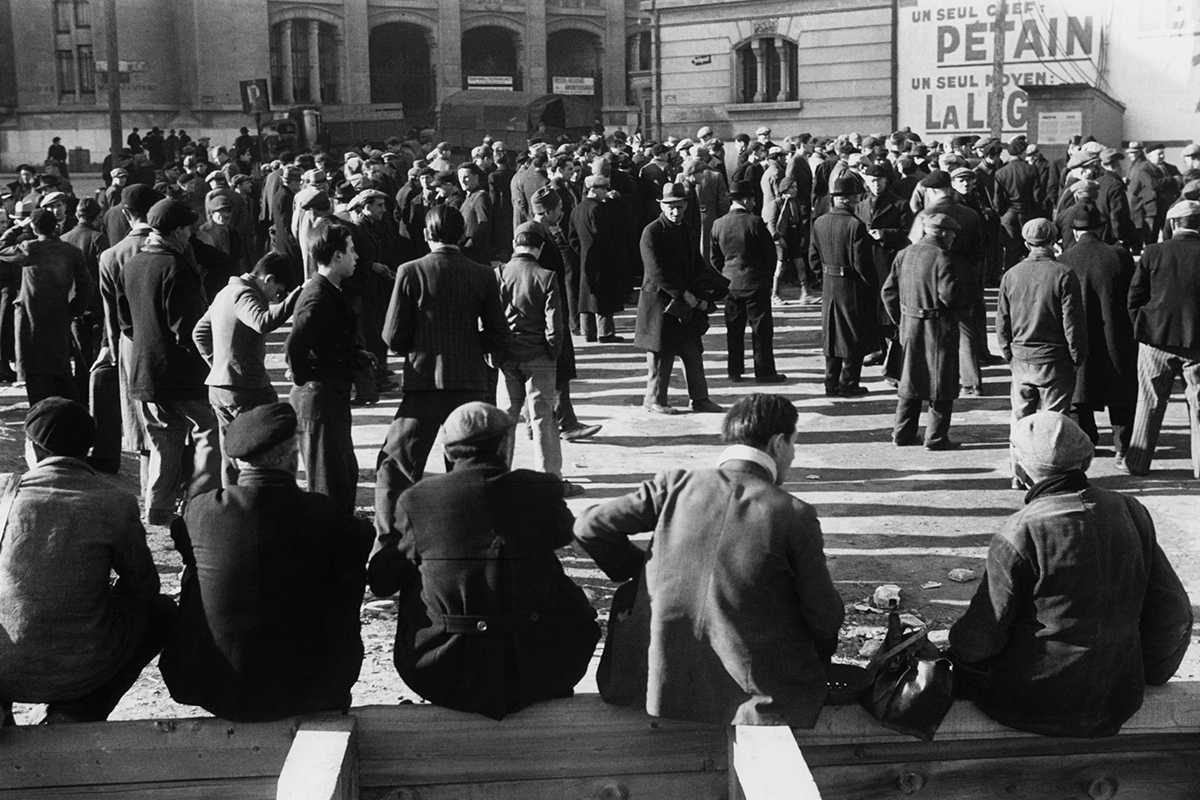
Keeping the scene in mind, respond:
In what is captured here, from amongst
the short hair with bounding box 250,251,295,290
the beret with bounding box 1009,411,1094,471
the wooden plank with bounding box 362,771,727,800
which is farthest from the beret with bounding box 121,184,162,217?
the beret with bounding box 1009,411,1094,471

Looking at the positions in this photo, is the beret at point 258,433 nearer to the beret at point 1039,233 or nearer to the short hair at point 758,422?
the short hair at point 758,422

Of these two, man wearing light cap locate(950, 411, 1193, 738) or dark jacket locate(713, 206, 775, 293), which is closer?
man wearing light cap locate(950, 411, 1193, 738)

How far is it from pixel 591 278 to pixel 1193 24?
20018 millimetres

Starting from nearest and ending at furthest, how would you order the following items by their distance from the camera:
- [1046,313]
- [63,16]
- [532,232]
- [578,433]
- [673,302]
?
1. [1046,313]
2. [532,232]
3. [578,433]
4. [673,302]
5. [63,16]

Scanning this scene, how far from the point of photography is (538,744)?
4.75 metres

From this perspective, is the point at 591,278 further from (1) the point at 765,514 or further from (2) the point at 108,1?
(2) the point at 108,1

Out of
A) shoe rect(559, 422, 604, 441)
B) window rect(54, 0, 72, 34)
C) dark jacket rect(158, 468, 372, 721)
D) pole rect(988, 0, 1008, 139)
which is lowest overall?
shoe rect(559, 422, 604, 441)

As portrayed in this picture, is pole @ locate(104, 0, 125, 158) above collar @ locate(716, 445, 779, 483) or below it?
above

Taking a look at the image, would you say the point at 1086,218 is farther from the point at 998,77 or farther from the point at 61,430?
the point at 998,77

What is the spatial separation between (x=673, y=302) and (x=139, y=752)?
22.3ft

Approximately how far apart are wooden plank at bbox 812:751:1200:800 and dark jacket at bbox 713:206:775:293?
7387 mm

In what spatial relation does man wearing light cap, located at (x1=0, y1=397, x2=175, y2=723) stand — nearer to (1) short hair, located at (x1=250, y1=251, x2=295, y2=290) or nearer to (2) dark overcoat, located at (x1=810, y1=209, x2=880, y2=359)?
(1) short hair, located at (x1=250, y1=251, x2=295, y2=290)

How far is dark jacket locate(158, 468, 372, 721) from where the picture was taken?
15.2 feet

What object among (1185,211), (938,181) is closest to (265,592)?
(1185,211)
